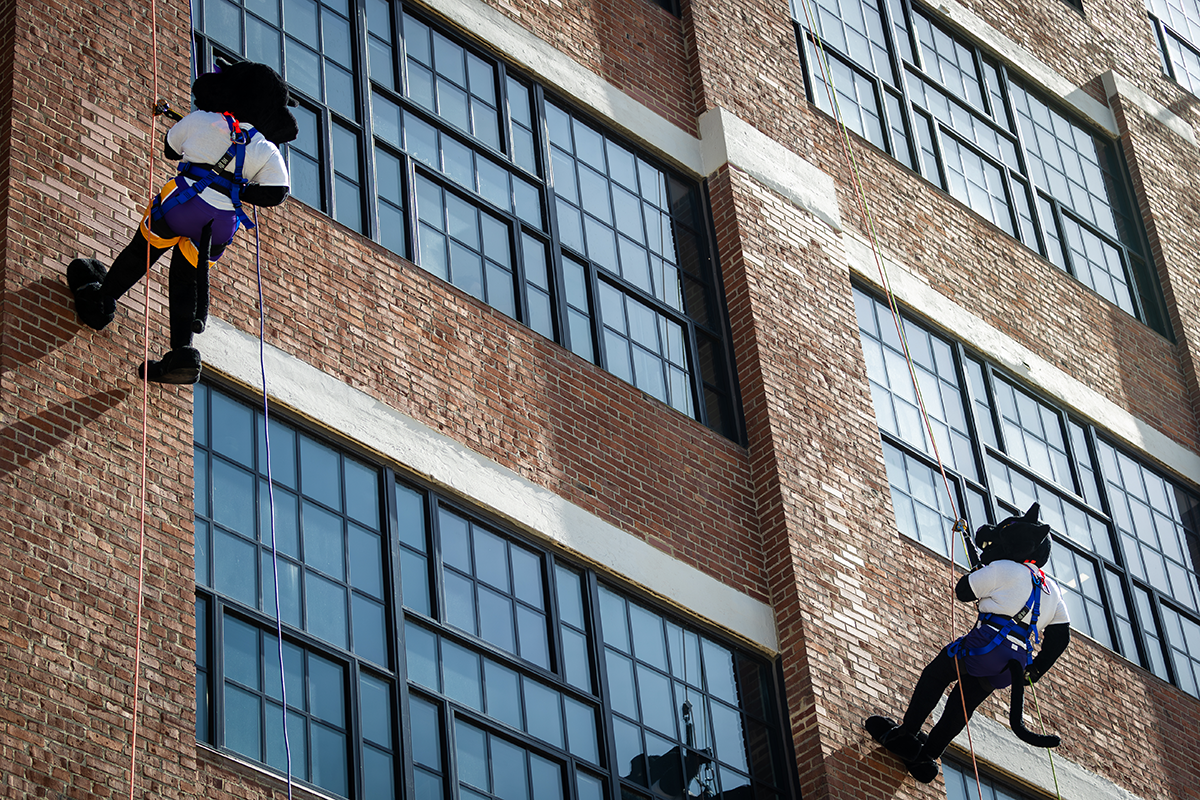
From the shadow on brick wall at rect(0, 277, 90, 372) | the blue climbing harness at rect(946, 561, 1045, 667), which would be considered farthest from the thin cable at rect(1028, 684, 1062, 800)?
the shadow on brick wall at rect(0, 277, 90, 372)

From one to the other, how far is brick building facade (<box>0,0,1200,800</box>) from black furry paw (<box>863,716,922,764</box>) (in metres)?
0.15

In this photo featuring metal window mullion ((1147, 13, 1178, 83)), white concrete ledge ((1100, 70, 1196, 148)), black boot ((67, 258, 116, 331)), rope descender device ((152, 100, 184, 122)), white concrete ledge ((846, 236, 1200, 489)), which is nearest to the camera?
rope descender device ((152, 100, 184, 122))

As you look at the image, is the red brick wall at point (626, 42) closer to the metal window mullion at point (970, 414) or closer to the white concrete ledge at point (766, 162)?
the white concrete ledge at point (766, 162)

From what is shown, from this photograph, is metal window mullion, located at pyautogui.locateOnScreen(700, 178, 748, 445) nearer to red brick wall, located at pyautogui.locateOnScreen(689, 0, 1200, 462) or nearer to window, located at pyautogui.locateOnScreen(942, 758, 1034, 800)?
red brick wall, located at pyautogui.locateOnScreen(689, 0, 1200, 462)

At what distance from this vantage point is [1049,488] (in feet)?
59.8

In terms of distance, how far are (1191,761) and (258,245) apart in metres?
10.2

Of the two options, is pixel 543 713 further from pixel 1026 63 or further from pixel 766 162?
pixel 1026 63

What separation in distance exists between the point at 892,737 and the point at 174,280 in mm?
6624

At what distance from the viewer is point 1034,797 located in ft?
51.3

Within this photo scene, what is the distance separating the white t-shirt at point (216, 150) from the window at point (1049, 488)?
7256 millimetres

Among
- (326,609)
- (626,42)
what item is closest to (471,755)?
(326,609)

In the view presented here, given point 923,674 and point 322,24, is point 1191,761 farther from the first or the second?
point 322,24

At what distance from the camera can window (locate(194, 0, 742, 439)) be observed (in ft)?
46.1

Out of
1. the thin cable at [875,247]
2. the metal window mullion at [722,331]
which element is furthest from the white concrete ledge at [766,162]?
the thin cable at [875,247]
